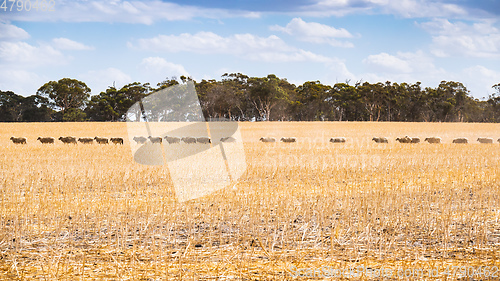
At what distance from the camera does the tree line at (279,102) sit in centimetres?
7994

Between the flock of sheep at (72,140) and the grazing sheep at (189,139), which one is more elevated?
the grazing sheep at (189,139)

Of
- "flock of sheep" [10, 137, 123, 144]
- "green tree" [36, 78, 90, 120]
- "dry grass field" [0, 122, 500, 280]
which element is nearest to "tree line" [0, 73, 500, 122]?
"green tree" [36, 78, 90, 120]

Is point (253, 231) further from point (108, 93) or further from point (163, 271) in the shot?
point (108, 93)

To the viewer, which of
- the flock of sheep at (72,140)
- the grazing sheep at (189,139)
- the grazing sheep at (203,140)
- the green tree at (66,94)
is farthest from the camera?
the green tree at (66,94)

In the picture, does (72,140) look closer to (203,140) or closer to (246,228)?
(203,140)

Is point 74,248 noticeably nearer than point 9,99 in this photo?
Yes

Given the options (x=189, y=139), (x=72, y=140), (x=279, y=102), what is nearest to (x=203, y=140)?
(x=189, y=139)

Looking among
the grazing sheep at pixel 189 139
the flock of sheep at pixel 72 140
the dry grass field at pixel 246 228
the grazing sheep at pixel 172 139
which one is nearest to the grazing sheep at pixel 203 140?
the grazing sheep at pixel 189 139

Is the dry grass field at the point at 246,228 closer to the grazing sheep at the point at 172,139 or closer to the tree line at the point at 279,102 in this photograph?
the grazing sheep at the point at 172,139

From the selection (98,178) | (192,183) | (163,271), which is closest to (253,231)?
(163,271)

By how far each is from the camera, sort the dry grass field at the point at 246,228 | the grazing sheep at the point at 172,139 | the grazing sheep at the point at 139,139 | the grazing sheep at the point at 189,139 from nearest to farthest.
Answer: the dry grass field at the point at 246,228
the grazing sheep at the point at 172,139
the grazing sheep at the point at 139,139
the grazing sheep at the point at 189,139

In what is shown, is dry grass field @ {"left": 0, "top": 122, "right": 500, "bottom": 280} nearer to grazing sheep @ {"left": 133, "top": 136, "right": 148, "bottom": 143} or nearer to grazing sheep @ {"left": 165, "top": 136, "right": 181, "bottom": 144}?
grazing sheep @ {"left": 165, "top": 136, "right": 181, "bottom": 144}

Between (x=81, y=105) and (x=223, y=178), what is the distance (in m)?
72.9

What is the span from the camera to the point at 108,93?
79312 millimetres
